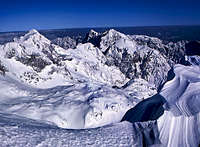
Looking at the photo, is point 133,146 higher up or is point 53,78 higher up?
point 133,146

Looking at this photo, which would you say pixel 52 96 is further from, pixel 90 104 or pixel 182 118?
pixel 182 118

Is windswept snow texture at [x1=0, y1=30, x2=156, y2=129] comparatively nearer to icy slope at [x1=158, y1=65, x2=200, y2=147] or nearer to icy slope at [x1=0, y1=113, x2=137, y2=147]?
icy slope at [x1=0, y1=113, x2=137, y2=147]

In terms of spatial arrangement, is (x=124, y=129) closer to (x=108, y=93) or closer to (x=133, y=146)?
(x=133, y=146)

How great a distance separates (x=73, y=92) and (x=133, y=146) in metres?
47.8

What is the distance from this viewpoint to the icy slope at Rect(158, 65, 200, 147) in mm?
8516

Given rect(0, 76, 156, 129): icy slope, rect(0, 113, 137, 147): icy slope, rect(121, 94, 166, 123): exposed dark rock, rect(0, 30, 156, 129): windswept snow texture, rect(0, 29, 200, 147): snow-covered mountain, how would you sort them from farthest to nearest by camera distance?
rect(0, 30, 156, 129): windswept snow texture < rect(0, 76, 156, 129): icy slope < rect(121, 94, 166, 123): exposed dark rock < rect(0, 29, 200, 147): snow-covered mountain < rect(0, 113, 137, 147): icy slope

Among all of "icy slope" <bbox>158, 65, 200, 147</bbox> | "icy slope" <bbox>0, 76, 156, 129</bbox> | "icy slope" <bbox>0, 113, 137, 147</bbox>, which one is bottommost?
"icy slope" <bbox>0, 76, 156, 129</bbox>

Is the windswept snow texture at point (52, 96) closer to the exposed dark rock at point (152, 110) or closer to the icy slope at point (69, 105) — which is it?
the icy slope at point (69, 105)

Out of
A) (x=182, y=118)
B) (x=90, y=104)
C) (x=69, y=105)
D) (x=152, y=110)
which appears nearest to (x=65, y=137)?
A: (x=182, y=118)

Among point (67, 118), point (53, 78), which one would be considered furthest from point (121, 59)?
point (67, 118)

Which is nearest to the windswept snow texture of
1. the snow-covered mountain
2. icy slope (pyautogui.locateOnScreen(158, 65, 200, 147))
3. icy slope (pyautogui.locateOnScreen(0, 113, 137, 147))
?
the snow-covered mountain

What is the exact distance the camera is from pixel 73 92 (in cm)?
5619

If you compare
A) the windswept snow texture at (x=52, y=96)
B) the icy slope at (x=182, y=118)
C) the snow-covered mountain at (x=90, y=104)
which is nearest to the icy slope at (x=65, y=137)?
the snow-covered mountain at (x=90, y=104)

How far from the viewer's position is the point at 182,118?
29.5ft
